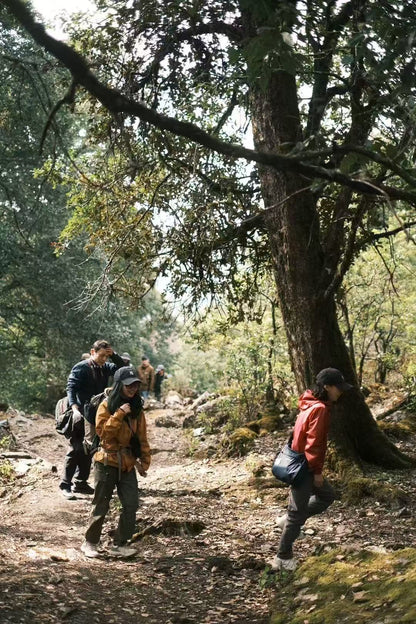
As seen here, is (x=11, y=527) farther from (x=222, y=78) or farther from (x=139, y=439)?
(x=222, y=78)

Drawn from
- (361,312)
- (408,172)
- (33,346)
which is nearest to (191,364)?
(33,346)

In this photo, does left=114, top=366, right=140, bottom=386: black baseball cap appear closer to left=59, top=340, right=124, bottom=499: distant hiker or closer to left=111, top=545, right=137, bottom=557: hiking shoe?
left=111, top=545, right=137, bottom=557: hiking shoe

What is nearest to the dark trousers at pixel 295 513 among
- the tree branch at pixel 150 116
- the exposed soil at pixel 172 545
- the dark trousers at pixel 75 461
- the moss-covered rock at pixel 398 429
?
the exposed soil at pixel 172 545

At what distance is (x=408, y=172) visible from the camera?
3.25 metres

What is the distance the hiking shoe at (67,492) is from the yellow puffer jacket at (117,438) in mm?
2727

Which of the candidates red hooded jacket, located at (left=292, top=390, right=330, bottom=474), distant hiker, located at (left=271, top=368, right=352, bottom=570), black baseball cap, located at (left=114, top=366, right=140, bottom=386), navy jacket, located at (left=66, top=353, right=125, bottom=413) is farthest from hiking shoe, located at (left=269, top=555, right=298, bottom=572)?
navy jacket, located at (left=66, top=353, right=125, bottom=413)

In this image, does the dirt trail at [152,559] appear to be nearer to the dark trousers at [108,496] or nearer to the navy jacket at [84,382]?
the dark trousers at [108,496]

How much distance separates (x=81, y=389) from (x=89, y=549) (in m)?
2.87

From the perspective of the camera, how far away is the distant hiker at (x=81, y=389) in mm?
8875

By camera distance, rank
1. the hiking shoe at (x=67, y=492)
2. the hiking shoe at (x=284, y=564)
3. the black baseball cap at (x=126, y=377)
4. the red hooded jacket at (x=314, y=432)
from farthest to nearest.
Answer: the hiking shoe at (x=67, y=492) → the black baseball cap at (x=126, y=377) → the hiking shoe at (x=284, y=564) → the red hooded jacket at (x=314, y=432)

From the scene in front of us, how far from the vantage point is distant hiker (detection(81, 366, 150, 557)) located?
6.27 m

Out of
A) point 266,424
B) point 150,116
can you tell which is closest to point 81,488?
point 266,424

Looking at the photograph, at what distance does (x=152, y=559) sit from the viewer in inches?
251

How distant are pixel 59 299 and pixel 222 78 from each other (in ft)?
51.9
